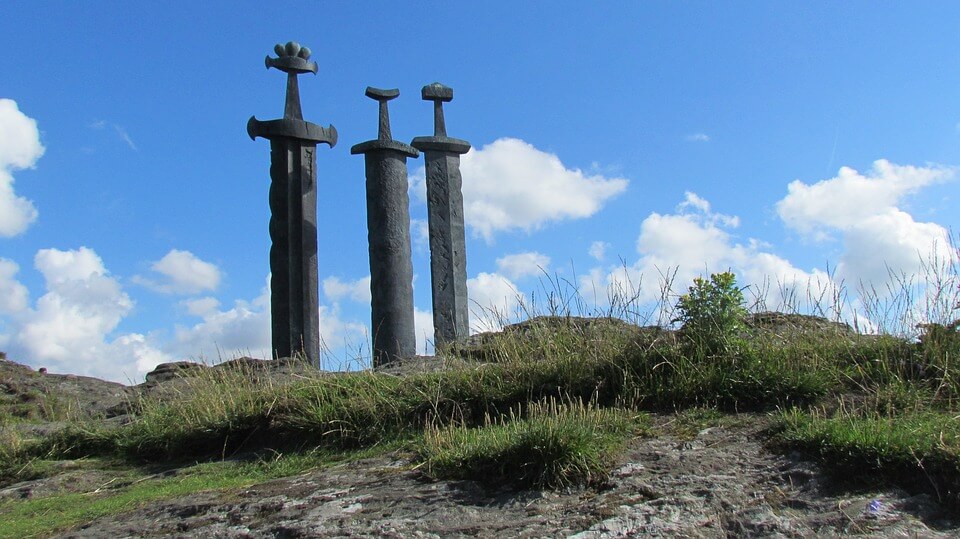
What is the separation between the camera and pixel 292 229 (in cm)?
1180

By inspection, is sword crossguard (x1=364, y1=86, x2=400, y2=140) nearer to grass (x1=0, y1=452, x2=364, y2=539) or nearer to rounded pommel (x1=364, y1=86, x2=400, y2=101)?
rounded pommel (x1=364, y1=86, x2=400, y2=101)

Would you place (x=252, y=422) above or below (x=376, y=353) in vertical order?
below

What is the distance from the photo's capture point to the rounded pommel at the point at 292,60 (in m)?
12.0

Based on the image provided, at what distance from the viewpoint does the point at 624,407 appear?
5.98 meters

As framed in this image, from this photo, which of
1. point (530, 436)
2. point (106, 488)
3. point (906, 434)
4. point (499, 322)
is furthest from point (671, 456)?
point (106, 488)

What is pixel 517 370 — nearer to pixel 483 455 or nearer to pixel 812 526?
pixel 483 455

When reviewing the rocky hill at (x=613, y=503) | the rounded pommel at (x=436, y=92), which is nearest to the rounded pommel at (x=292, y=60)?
the rounded pommel at (x=436, y=92)

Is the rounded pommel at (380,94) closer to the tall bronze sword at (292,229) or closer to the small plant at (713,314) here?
the tall bronze sword at (292,229)

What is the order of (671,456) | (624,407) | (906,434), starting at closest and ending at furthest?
(906,434)
(671,456)
(624,407)

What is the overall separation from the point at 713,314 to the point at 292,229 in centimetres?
662

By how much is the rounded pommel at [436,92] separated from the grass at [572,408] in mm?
5928

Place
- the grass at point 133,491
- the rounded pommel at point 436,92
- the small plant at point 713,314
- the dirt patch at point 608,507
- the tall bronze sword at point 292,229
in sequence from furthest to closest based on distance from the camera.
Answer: the rounded pommel at point 436,92 → the tall bronze sword at point 292,229 → the small plant at point 713,314 → the grass at point 133,491 → the dirt patch at point 608,507

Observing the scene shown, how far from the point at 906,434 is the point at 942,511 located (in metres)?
0.49

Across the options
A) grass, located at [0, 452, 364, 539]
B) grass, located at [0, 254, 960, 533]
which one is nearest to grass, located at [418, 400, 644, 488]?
grass, located at [0, 254, 960, 533]
